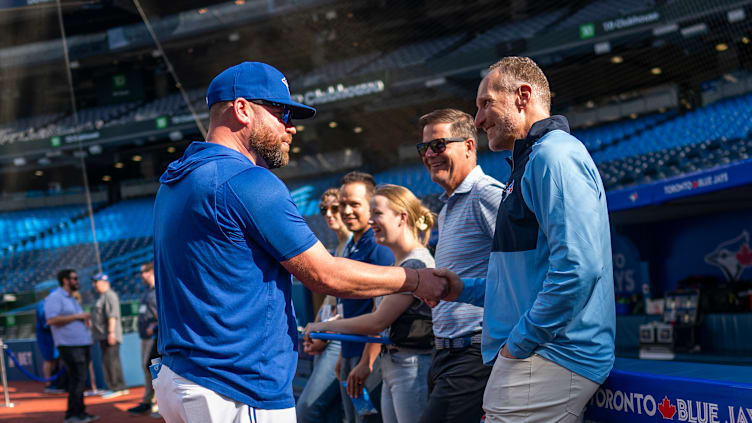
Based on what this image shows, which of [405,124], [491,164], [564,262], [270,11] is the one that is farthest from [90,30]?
[564,262]

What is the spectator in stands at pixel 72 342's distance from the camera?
7969 mm

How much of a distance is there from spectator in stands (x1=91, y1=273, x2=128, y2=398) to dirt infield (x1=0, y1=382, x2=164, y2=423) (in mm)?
292

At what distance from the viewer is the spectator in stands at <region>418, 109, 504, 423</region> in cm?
247

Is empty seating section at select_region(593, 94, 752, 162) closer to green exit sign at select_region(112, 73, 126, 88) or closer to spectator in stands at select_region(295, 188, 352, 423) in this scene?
spectator in stands at select_region(295, 188, 352, 423)

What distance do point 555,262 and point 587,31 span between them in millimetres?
14734

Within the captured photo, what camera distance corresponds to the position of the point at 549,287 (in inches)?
66.1

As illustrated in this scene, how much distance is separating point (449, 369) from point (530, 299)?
0.81 meters

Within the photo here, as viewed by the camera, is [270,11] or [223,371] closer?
[223,371]

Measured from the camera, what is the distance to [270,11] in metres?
15.8

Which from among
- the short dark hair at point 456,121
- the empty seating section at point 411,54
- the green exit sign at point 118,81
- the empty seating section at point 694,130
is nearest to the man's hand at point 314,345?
the short dark hair at point 456,121

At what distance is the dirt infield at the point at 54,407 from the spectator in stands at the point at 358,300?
4.72 meters

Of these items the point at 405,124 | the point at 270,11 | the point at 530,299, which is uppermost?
the point at 270,11

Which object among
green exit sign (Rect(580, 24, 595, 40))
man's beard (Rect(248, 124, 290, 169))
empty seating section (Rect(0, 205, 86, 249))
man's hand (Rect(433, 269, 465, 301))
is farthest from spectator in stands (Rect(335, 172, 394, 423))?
green exit sign (Rect(580, 24, 595, 40))

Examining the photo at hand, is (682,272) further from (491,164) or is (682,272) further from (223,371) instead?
(223,371)
